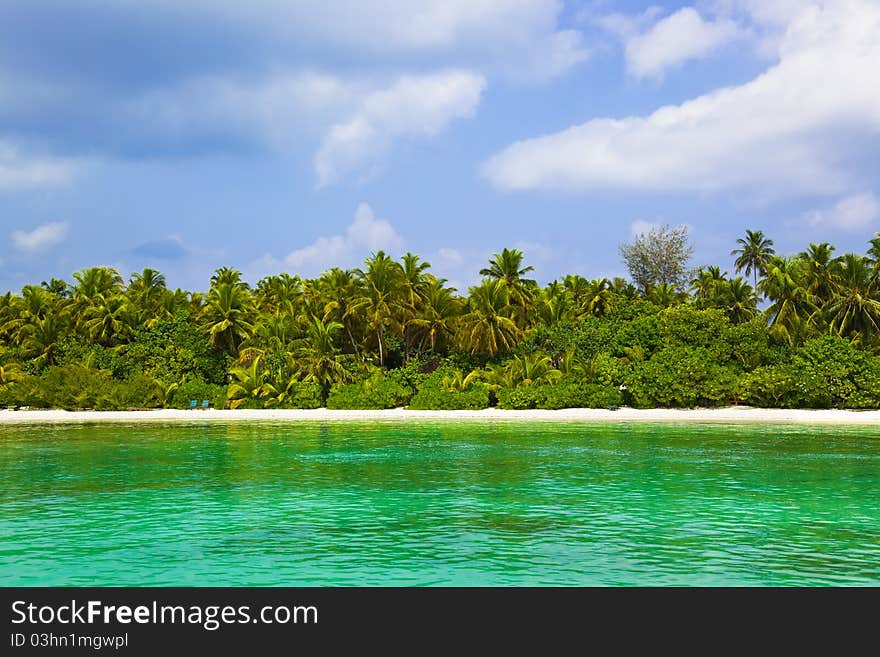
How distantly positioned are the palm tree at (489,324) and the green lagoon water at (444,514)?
22593 mm

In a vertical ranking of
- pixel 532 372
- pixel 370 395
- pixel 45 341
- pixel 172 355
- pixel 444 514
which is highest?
pixel 45 341

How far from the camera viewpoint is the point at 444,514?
1338 cm

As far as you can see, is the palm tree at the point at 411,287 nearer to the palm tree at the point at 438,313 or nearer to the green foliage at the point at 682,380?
the palm tree at the point at 438,313

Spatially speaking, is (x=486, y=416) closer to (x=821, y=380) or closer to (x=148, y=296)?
(x=821, y=380)

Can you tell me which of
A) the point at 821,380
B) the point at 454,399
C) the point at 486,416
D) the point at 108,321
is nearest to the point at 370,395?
the point at 454,399

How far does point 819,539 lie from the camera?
Answer: 11.2m

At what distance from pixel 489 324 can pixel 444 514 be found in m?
35.0

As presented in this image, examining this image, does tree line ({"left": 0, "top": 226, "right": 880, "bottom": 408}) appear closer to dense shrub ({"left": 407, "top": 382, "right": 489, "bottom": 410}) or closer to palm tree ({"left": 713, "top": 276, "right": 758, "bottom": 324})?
dense shrub ({"left": 407, "top": 382, "right": 489, "bottom": 410})

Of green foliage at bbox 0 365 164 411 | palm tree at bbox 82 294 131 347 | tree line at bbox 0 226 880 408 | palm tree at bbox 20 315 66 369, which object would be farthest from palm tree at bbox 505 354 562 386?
palm tree at bbox 20 315 66 369

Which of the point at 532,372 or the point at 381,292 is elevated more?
the point at 381,292

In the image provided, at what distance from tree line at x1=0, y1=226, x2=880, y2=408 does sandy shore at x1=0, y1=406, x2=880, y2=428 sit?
4.01 ft

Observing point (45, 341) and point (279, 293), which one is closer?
point (45, 341)

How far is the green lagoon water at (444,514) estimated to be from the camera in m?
9.59
